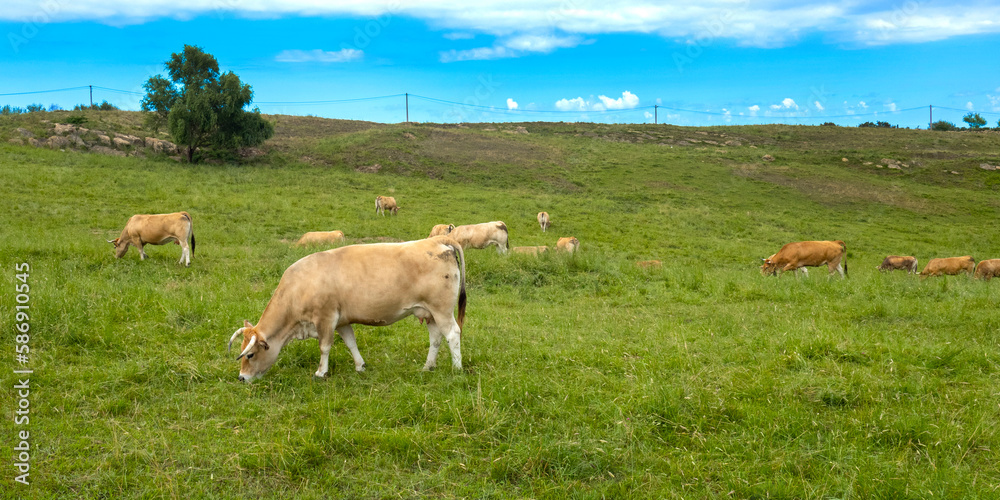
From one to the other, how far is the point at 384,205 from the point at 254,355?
72.0ft

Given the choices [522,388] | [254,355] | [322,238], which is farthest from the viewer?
[322,238]

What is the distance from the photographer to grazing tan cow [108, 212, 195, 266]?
48.6 ft

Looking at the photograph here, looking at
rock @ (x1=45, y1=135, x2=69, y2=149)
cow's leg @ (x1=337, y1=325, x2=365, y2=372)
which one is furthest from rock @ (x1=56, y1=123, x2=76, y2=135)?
cow's leg @ (x1=337, y1=325, x2=365, y2=372)

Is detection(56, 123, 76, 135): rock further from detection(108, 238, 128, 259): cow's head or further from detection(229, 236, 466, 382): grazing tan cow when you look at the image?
detection(229, 236, 466, 382): grazing tan cow

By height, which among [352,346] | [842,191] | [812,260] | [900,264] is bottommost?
[900,264]

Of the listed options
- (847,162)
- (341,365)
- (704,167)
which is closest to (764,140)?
(847,162)

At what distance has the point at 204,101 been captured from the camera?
120 feet

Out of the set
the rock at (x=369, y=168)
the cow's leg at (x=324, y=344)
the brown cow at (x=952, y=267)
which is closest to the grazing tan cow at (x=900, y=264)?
the brown cow at (x=952, y=267)

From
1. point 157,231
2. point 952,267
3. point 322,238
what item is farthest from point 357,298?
point 952,267

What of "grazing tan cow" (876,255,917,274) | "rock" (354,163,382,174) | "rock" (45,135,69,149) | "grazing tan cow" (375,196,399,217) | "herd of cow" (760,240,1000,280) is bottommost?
"grazing tan cow" (876,255,917,274)

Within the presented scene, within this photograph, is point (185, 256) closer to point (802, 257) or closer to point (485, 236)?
point (485, 236)

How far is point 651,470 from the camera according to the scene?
4.68m

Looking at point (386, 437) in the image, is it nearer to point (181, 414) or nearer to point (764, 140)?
point (181, 414)

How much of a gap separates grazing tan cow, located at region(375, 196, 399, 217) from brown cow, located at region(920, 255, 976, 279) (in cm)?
2100
